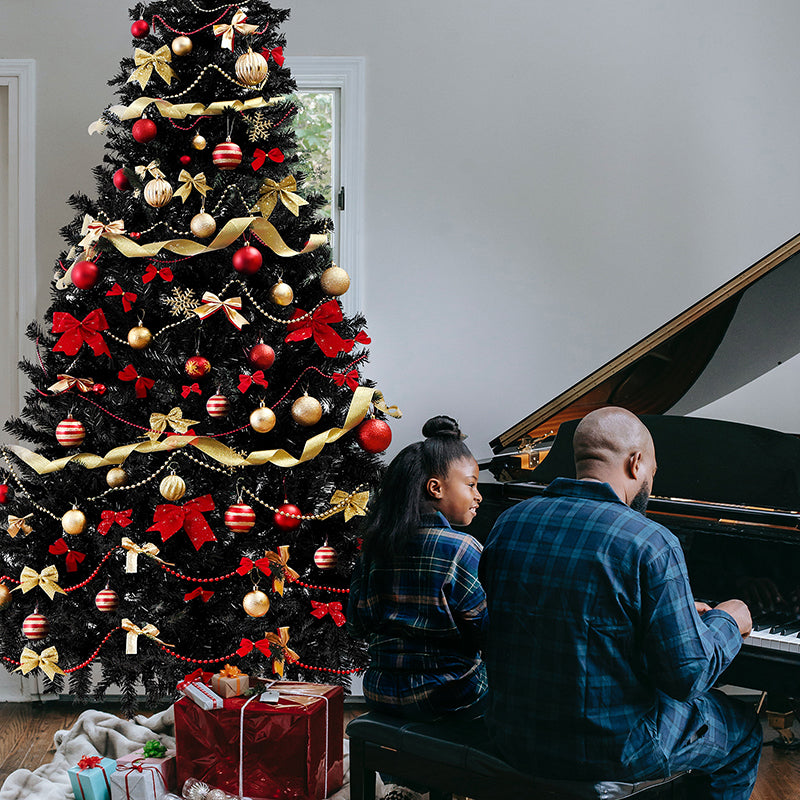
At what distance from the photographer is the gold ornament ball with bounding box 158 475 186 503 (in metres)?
2.21

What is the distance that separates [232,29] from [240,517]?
138 centimetres

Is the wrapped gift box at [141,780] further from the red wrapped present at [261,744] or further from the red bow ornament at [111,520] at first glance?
the red bow ornament at [111,520]

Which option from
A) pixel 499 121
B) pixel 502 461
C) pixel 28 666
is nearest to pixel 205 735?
pixel 28 666

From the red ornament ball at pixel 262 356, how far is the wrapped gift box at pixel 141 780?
112 centimetres

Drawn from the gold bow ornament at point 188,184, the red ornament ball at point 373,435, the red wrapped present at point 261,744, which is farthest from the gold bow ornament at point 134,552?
the gold bow ornament at point 188,184

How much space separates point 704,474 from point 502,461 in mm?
664

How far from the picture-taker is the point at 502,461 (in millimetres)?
2547

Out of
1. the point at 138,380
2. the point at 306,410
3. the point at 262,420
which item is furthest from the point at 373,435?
the point at 138,380

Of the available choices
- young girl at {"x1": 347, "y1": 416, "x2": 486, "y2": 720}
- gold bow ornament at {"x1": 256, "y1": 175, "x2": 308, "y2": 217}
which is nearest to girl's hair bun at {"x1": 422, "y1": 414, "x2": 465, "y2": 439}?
young girl at {"x1": 347, "y1": 416, "x2": 486, "y2": 720}

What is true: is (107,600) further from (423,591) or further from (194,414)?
(423,591)

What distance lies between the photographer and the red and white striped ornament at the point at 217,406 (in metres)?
2.24

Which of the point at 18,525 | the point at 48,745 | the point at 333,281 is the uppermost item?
the point at 333,281

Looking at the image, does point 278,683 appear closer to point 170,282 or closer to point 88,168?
point 170,282

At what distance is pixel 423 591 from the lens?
5.46ft
